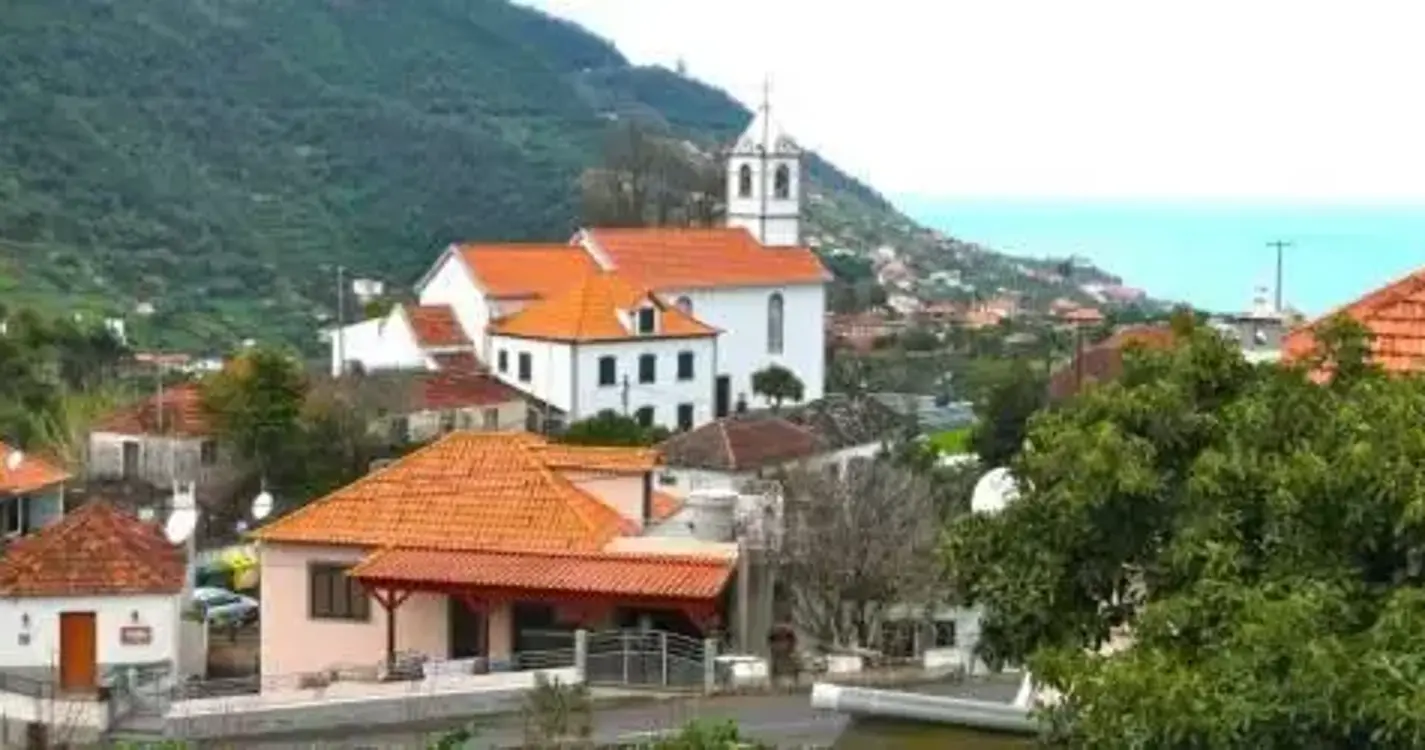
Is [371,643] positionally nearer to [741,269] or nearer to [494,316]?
[494,316]

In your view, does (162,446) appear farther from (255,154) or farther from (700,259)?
(255,154)

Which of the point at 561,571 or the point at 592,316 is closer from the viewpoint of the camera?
the point at 561,571

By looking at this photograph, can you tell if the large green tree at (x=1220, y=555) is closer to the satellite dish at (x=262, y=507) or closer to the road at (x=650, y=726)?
the road at (x=650, y=726)

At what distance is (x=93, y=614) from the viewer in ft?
82.1

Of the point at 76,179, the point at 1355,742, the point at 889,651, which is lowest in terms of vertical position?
the point at 889,651

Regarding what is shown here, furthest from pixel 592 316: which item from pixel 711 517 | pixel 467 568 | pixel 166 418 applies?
pixel 467 568

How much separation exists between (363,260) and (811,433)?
5576cm

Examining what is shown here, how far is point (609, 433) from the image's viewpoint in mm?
45562

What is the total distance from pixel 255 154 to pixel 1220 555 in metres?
103

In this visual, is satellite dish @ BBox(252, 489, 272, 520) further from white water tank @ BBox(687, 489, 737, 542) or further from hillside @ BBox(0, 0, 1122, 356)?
hillside @ BBox(0, 0, 1122, 356)

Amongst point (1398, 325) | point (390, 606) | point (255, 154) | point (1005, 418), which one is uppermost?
point (255, 154)

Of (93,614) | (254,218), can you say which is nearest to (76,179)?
(254,218)

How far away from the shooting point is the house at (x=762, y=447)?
40312 millimetres

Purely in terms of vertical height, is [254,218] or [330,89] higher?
[330,89]
